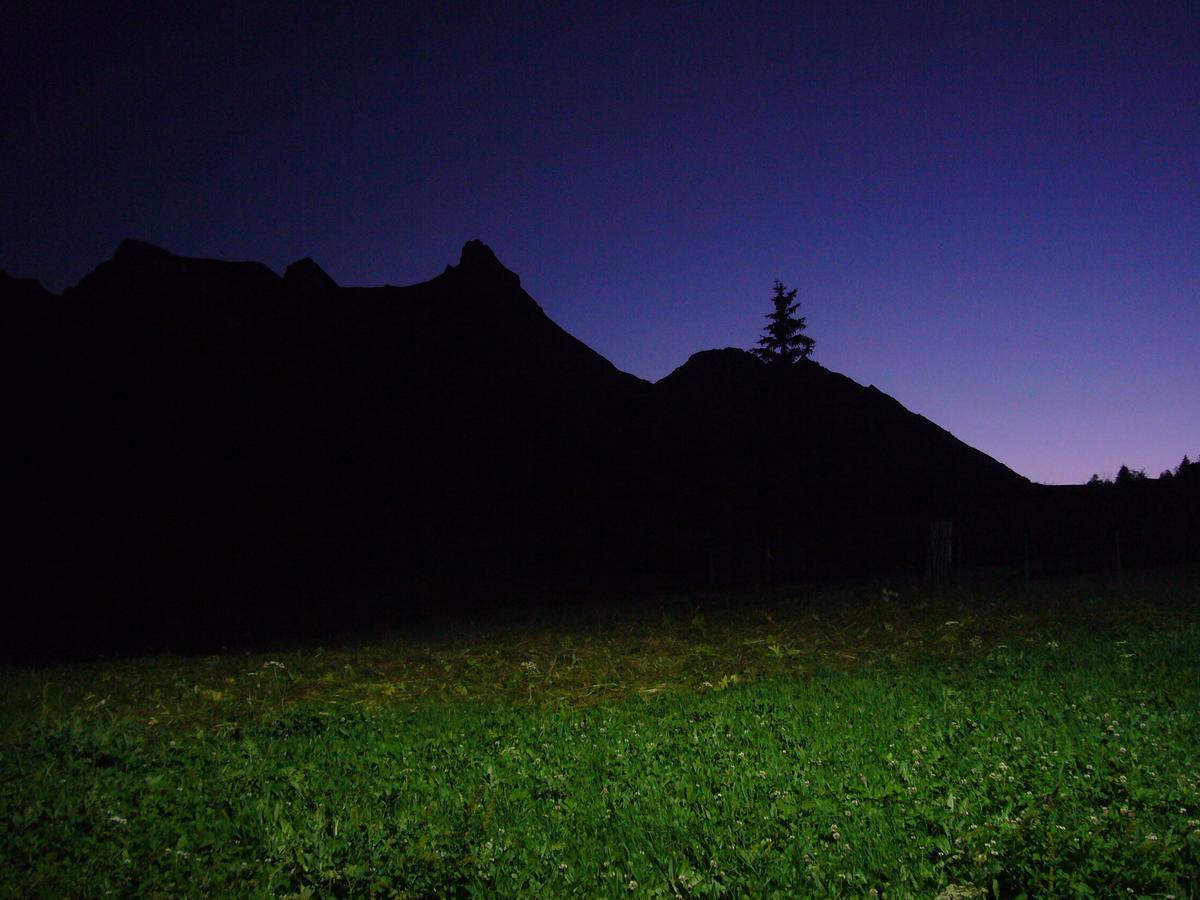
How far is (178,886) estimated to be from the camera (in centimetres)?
388

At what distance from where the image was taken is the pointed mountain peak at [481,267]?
112 feet

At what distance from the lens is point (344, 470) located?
23406 mm

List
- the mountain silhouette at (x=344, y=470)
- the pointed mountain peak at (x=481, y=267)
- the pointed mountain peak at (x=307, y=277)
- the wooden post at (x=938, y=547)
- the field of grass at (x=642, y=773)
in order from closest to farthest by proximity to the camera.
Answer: the field of grass at (x=642, y=773), the wooden post at (x=938, y=547), the mountain silhouette at (x=344, y=470), the pointed mountain peak at (x=307, y=277), the pointed mountain peak at (x=481, y=267)

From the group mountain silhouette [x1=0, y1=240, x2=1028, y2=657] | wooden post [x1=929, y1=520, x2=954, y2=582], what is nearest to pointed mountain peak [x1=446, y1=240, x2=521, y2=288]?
mountain silhouette [x1=0, y1=240, x2=1028, y2=657]

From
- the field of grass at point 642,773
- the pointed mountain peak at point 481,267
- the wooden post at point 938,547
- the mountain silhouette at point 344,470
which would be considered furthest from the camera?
the pointed mountain peak at point 481,267

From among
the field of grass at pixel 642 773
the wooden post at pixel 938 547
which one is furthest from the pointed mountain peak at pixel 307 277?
the wooden post at pixel 938 547

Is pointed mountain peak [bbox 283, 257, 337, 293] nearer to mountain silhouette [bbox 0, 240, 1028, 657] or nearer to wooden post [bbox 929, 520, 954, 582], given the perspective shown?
mountain silhouette [bbox 0, 240, 1028, 657]

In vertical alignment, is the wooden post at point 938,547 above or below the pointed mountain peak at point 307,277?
below

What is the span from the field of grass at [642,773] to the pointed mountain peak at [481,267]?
86.2 ft

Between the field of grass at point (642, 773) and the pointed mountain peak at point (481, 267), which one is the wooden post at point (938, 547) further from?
the pointed mountain peak at point (481, 267)

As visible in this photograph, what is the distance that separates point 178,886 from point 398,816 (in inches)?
49.3

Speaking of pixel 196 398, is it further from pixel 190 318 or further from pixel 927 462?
pixel 927 462

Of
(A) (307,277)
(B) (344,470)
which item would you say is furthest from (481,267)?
(B) (344,470)

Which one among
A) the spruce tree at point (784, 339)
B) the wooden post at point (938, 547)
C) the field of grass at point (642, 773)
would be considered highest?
the spruce tree at point (784, 339)
